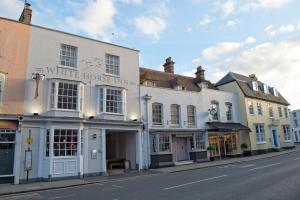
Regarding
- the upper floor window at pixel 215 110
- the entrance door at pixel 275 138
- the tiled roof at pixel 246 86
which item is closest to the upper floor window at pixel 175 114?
the upper floor window at pixel 215 110

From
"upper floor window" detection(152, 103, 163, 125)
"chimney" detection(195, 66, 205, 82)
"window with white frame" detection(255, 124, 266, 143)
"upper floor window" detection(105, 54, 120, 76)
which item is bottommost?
"window with white frame" detection(255, 124, 266, 143)

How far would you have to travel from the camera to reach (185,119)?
24375 mm

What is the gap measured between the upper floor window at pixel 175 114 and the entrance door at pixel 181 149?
5.58 ft

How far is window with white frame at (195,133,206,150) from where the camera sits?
2472cm

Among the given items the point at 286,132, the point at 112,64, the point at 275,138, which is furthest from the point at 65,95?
the point at 286,132

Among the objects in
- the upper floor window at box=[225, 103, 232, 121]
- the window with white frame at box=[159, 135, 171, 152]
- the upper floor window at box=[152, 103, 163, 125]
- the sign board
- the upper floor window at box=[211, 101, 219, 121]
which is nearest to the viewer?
the sign board

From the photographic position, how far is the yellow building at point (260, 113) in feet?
101

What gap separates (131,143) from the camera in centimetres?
2102

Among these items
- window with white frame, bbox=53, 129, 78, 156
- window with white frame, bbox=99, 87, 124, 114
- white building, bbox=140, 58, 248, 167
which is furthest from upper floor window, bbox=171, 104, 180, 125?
window with white frame, bbox=53, 129, 78, 156

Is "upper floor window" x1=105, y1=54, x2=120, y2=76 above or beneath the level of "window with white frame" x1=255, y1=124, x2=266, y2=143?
above

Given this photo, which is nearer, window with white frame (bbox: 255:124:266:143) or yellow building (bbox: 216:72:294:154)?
yellow building (bbox: 216:72:294:154)

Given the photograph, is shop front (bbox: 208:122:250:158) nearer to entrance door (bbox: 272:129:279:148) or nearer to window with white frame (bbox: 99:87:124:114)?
entrance door (bbox: 272:129:279:148)

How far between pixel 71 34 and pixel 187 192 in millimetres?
14182

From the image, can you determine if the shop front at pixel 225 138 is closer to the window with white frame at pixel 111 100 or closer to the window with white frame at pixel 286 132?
the window with white frame at pixel 111 100
